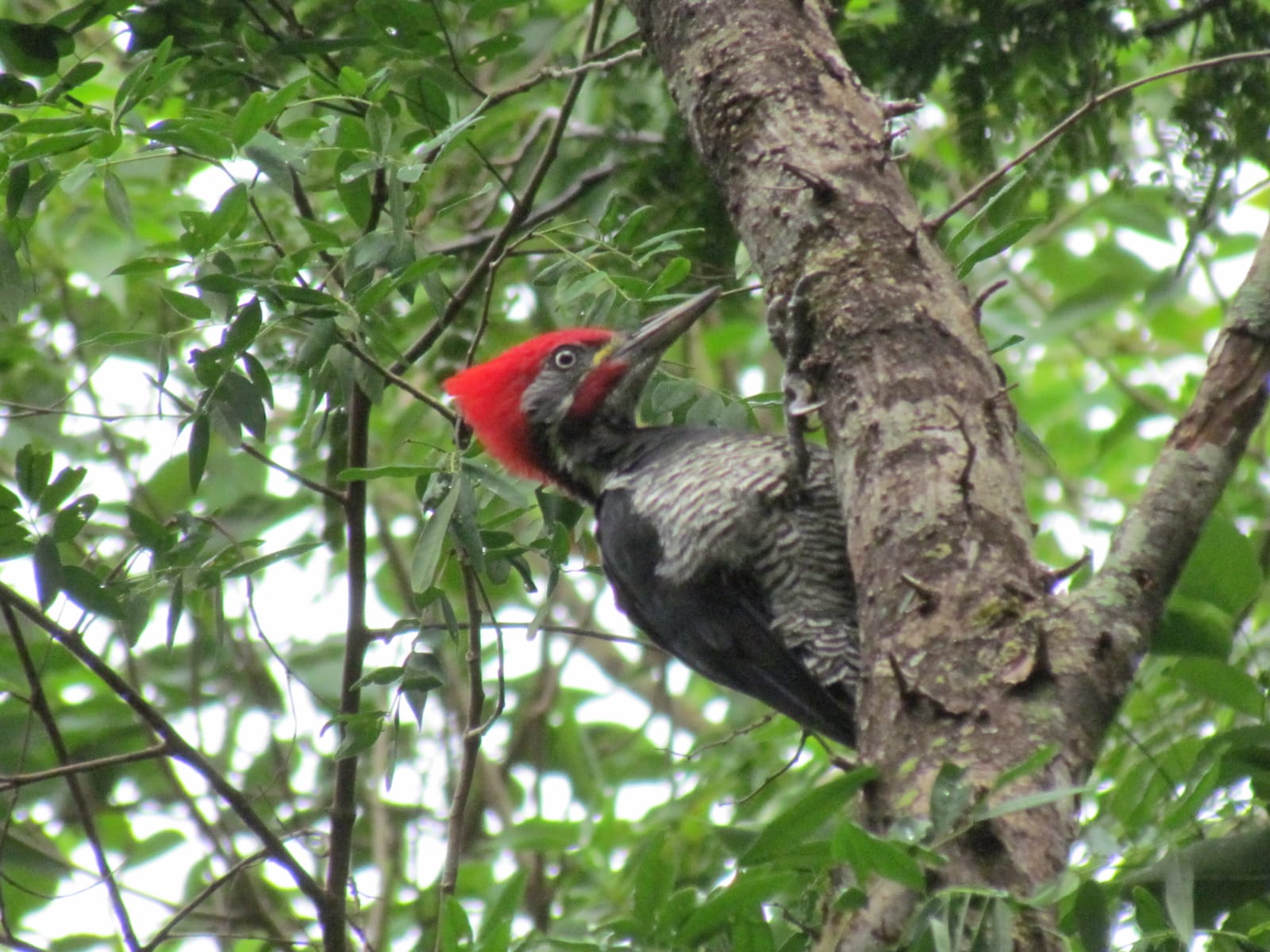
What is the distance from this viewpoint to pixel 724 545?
357cm

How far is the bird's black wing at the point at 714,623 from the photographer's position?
3.40 metres

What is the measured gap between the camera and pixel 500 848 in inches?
160

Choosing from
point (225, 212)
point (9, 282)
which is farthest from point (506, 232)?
point (9, 282)

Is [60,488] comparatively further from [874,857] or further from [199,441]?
[874,857]

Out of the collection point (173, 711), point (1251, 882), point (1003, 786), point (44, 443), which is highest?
point (44, 443)

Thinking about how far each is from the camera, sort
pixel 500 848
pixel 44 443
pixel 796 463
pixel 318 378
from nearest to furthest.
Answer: pixel 318 378
pixel 796 463
pixel 500 848
pixel 44 443

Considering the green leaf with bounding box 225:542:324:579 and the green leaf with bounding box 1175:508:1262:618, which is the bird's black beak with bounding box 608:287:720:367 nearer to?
the green leaf with bounding box 225:542:324:579

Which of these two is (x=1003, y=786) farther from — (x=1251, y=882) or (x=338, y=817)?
(x=338, y=817)

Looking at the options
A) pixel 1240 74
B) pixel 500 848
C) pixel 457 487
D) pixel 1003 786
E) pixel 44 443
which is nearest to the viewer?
pixel 1003 786

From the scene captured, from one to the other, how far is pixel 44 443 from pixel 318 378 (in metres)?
2.20

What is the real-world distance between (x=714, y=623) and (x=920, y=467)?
52.2 inches

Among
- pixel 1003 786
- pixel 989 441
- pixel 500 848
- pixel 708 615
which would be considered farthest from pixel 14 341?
pixel 1003 786

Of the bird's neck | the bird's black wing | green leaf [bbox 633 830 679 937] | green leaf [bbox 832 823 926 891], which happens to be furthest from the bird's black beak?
green leaf [bbox 832 823 926 891]

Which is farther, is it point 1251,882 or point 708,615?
point 708,615
